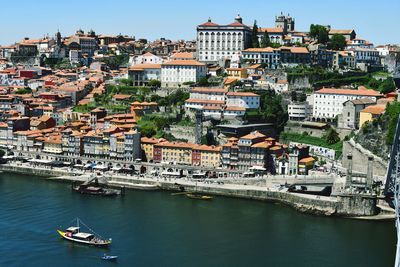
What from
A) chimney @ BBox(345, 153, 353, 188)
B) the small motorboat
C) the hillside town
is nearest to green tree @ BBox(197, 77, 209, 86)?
the hillside town

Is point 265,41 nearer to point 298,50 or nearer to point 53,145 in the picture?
point 298,50

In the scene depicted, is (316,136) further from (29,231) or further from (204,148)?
(29,231)

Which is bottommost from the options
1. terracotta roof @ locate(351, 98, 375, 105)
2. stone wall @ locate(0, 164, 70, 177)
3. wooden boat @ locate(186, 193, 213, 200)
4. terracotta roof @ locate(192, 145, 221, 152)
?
wooden boat @ locate(186, 193, 213, 200)

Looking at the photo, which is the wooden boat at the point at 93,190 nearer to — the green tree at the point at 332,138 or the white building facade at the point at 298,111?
the green tree at the point at 332,138

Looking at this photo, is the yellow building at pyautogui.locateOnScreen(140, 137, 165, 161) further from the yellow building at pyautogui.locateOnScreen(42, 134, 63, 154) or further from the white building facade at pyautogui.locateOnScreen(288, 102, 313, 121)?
the white building facade at pyautogui.locateOnScreen(288, 102, 313, 121)

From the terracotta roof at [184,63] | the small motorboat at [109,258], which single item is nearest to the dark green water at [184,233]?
the small motorboat at [109,258]

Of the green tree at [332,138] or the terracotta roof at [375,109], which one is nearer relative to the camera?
the terracotta roof at [375,109]
